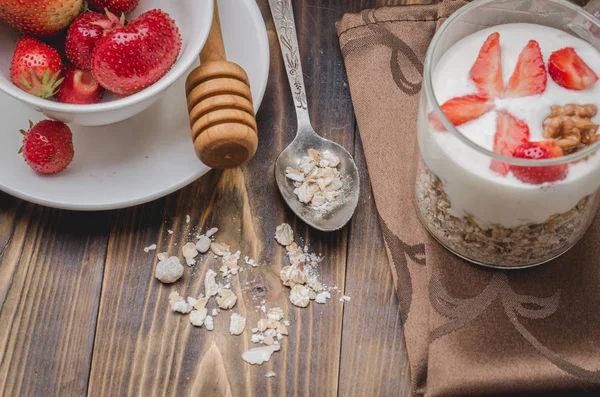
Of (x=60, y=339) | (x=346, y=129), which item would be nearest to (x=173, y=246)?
(x=60, y=339)

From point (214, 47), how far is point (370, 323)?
0.40 m

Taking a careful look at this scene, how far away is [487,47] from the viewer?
0.89 metres

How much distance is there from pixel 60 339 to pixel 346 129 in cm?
46

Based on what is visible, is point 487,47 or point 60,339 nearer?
point 487,47

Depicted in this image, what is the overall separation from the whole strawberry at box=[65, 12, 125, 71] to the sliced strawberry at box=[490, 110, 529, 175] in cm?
48

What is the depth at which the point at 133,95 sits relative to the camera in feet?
3.15

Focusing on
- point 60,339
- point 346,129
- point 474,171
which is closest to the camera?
point 474,171

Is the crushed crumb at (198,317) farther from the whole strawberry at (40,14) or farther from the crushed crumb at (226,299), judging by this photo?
the whole strawberry at (40,14)

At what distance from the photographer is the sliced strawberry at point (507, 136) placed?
815mm

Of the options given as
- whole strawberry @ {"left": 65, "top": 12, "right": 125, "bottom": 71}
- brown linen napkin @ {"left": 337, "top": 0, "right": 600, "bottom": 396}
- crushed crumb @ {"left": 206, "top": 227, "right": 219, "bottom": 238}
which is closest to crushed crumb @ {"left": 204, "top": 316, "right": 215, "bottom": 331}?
crushed crumb @ {"left": 206, "top": 227, "right": 219, "bottom": 238}

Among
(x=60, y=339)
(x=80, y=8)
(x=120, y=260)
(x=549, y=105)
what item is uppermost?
(x=80, y=8)

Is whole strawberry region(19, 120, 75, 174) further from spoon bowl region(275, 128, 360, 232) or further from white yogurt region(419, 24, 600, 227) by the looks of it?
white yogurt region(419, 24, 600, 227)

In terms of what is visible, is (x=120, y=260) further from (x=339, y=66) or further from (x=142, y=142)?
(x=339, y=66)

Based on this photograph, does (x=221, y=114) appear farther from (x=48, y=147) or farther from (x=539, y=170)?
(x=539, y=170)
